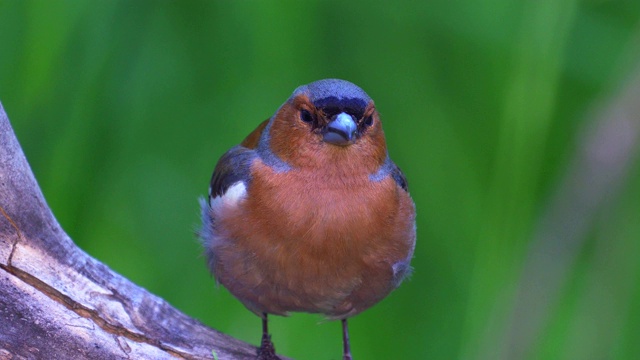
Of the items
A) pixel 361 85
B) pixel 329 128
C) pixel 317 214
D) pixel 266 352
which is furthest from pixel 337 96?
pixel 361 85

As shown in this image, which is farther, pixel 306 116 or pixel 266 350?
pixel 266 350

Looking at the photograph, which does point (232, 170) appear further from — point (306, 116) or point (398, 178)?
point (398, 178)

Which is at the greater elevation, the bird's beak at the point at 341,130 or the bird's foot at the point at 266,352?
the bird's beak at the point at 341,130

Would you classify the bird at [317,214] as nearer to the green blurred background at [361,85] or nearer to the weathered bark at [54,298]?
the weathered bark at [54,298]

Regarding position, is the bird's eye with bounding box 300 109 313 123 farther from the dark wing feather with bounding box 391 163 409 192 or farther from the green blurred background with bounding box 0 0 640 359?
the green blurred background with bounding box 0 0 640 359

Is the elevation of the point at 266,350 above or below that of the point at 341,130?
below

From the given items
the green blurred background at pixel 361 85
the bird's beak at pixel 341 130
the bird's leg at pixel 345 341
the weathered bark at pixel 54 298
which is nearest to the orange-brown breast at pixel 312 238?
the bird's beak at pixel 341 130
